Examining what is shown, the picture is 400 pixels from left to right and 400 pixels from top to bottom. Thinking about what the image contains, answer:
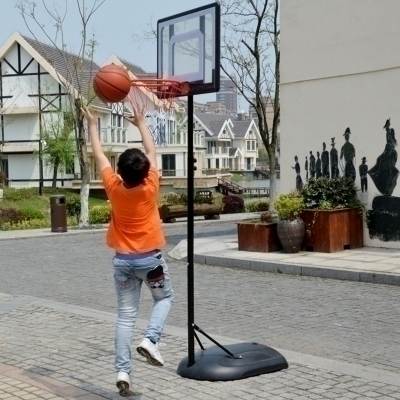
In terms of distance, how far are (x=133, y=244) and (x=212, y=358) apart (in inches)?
51.2

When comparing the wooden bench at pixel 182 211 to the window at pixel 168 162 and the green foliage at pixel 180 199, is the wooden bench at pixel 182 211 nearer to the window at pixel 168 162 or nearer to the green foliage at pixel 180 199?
the green foliage at pixel 180 199

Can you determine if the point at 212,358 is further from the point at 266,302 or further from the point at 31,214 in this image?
the point at 31,214

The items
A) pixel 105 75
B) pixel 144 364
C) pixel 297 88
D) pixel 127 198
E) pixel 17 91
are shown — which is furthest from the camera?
pixel 17 91

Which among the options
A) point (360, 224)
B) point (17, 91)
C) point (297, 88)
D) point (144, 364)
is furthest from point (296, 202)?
point (17, 91)

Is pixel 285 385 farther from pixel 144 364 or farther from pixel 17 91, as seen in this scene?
pixel 17 91

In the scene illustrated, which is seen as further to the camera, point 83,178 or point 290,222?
point 83,178

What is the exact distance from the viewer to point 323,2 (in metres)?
15.4

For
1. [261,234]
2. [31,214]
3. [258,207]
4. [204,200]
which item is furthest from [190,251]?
[258,207]

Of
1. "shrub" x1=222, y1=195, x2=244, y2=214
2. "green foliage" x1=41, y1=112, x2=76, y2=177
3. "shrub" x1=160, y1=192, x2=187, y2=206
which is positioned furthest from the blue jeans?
"green foliage" x1=41, y1=112, x2=76, y2=177

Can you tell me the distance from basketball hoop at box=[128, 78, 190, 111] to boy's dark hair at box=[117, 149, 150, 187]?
2.07 feet

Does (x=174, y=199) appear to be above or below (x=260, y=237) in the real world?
above

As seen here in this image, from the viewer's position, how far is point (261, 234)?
14148 mm

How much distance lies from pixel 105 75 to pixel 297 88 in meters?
10.5

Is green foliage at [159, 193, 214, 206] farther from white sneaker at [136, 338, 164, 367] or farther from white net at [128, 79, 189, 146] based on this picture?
white sneaker at [136, 338, 164, 367]
